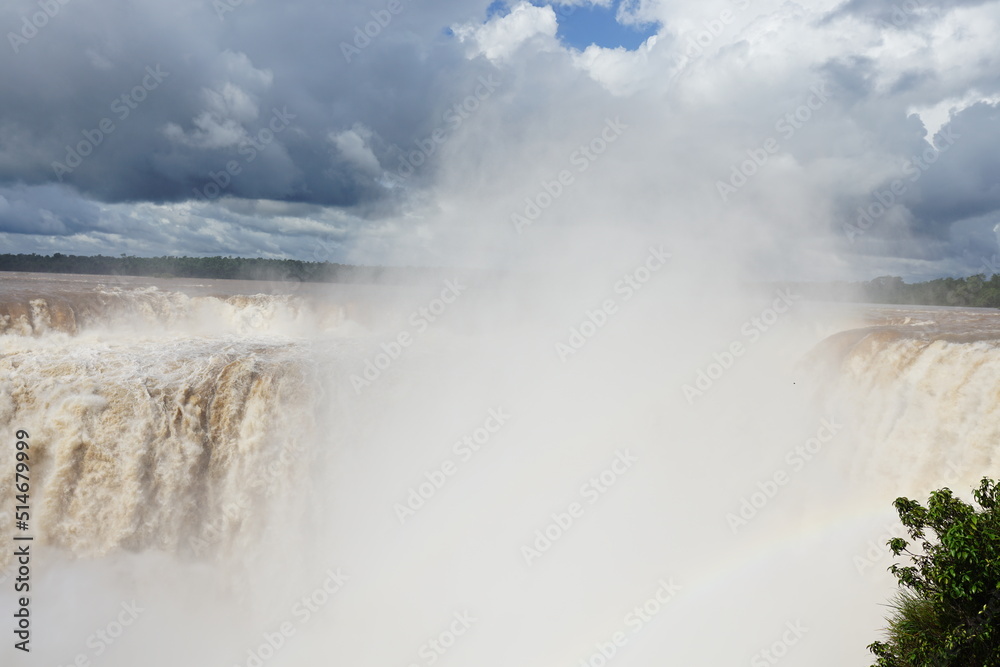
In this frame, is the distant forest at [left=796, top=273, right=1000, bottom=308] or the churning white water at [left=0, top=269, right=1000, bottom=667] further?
the distant forest at [left=796, top=273, right=1000, bottom=308]

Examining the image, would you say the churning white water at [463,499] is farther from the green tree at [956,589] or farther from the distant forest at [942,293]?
the distant forest at [942,293]

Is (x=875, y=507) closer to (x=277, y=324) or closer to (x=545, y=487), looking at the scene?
(x=545, y=487)

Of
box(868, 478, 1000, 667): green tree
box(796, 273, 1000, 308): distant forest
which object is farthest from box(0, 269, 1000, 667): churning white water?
box(796, 273, 1000, 308): distant forest

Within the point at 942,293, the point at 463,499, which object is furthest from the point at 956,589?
the point at 942,293

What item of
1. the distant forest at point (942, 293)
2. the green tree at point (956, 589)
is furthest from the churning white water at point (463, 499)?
the distant forest at point (942, 293)

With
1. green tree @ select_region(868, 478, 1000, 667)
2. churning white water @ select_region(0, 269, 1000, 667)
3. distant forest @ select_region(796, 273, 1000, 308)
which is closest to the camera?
green tree @ select_region(868, 478, 1000, 667)

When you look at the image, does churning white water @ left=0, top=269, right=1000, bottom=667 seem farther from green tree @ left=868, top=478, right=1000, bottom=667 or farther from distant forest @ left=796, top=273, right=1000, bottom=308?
distant forest @ left=796, top=273, right=1000, bottom=308

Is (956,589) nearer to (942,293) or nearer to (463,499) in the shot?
(463,499)
